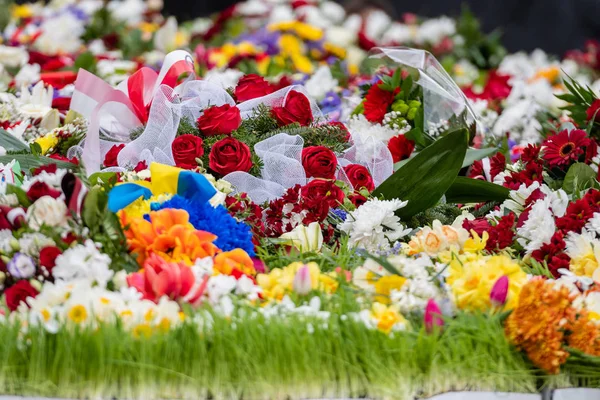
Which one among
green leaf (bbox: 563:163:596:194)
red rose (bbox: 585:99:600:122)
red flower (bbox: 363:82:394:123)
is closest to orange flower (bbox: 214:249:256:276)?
green leaf (bbox: 563:163:596:194)

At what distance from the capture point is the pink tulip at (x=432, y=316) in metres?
1.35

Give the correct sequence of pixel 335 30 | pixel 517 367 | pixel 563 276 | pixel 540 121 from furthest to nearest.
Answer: pixel 335 30
pixel 540 121
pixel 563 276
pixel 517 367

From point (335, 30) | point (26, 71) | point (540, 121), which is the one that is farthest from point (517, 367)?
point (335, 30)

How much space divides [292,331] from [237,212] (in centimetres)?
48

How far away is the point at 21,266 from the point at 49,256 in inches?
1.9

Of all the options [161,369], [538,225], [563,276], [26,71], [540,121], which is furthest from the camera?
[26,71]

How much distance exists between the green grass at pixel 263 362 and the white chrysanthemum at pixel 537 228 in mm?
370

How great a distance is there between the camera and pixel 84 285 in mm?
1338

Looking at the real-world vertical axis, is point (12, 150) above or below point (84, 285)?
above

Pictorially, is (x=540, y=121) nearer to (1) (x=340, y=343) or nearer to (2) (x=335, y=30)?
(1) (x=340, y=343)

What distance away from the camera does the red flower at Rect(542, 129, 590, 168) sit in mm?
1968

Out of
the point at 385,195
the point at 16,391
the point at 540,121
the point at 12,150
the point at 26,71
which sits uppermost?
the point at 26,71

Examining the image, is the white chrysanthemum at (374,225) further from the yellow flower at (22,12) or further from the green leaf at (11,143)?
the yellow flower at (22,12)

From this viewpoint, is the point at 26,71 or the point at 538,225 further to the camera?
the point at 26,71
